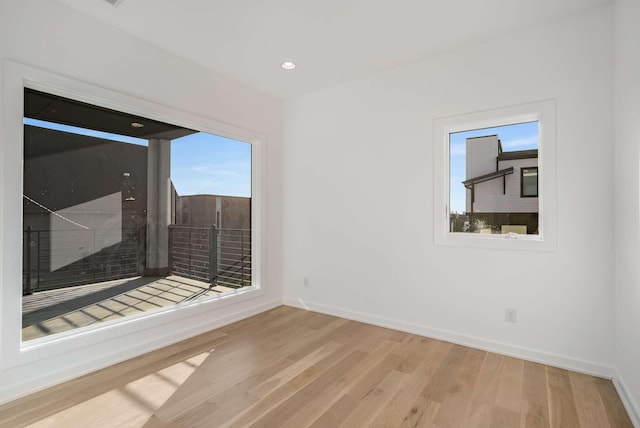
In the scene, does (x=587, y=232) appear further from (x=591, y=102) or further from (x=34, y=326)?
(x=34, y=326)

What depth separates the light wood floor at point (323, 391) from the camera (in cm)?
195

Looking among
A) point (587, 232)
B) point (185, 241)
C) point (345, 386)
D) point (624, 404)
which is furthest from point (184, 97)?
point (624, 404)

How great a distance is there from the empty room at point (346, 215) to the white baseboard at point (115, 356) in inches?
0.6

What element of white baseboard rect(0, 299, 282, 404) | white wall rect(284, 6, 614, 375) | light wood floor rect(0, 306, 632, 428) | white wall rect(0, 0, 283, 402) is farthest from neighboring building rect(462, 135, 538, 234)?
white baseboard rect(0, 299, 282, 404)

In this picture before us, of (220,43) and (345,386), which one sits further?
(220,43)

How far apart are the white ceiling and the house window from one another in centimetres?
123

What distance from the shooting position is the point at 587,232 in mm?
2525

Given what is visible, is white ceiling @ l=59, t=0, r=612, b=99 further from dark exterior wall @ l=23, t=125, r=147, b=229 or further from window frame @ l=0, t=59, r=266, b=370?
dark exterior wall @ l=23, t=125, r=147, b=229

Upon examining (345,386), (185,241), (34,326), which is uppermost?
(185,241)

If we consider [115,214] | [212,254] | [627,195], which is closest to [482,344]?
[627,195]

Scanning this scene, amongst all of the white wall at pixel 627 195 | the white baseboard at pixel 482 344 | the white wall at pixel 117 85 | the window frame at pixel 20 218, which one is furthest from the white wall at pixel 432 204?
the window frame at pixel 20 218

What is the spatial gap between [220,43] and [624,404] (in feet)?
13.6

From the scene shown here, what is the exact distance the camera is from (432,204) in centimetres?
324

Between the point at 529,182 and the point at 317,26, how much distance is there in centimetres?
230
